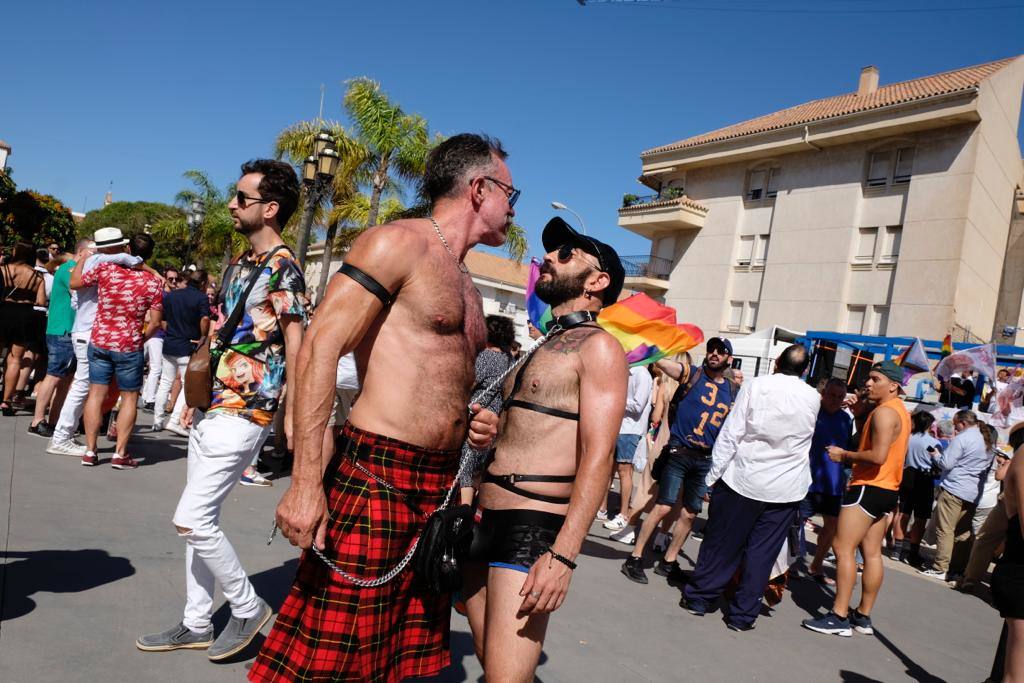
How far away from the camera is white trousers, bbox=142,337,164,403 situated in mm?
8453

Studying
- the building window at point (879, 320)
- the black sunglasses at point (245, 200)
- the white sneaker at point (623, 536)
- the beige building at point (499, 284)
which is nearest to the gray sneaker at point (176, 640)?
the black sunglasses at point (245, 200)

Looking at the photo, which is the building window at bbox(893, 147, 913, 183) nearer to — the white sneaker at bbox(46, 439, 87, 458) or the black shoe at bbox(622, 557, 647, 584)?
the black shoe at bbox(622, 557, 647, 584)

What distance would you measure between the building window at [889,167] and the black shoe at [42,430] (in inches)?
992

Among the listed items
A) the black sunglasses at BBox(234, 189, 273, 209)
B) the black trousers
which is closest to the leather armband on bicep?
the black sunglasses at BBox(234, 189, 273, 209)

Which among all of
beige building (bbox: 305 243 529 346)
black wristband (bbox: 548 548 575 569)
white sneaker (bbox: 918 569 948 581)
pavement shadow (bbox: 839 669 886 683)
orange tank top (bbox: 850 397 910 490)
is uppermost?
beige building (bbox: 305 243 529 346)

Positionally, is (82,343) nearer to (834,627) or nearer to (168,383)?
(168,383)

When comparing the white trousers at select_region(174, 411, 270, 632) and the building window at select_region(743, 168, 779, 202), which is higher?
the building window at select_region(743, 168, 779, 202)

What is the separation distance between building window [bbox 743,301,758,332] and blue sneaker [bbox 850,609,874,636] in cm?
2233

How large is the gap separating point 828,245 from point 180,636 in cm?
2576

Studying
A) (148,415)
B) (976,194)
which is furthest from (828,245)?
(148,415)

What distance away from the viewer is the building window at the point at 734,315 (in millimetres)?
27672

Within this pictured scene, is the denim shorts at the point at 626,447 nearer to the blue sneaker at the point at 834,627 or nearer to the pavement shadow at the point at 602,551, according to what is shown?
the pavement shadow at the point at 602,551

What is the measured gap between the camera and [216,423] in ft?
9.95

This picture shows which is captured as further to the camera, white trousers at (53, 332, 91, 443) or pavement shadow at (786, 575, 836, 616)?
white trousers at (53, 332, 91, 443)
